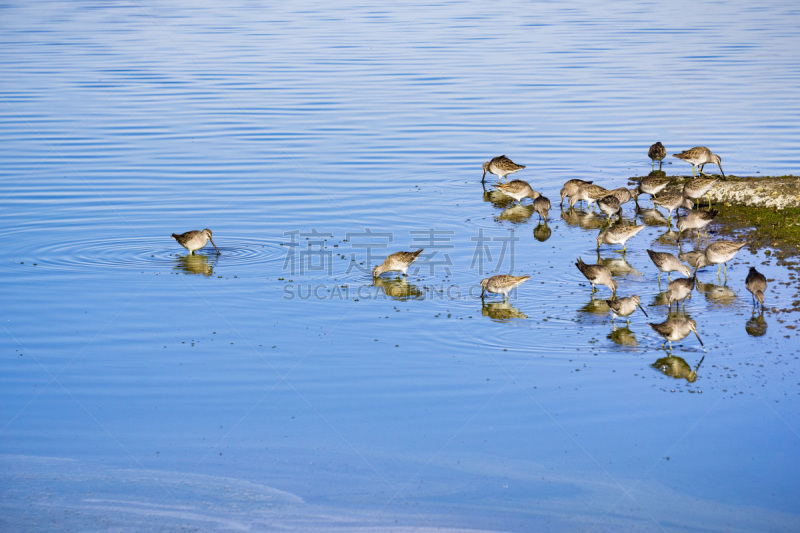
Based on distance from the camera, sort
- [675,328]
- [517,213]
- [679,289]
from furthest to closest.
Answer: [517,213]
[679,289]
[675,328]

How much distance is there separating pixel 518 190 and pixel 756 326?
885 centimetres

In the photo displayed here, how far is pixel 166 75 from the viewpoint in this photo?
40.3m

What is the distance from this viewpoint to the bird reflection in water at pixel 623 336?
473 inches

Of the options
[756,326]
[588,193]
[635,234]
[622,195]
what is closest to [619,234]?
[635,234]

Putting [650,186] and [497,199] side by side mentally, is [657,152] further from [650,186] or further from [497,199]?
[497,199]

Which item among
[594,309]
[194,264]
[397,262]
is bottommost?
[594,309]

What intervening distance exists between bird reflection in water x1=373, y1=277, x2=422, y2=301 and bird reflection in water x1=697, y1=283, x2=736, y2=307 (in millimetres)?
4560

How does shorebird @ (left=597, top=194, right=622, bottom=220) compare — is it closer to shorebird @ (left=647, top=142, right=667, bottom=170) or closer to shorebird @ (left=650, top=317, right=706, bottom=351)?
shorebird @ (left=647, top=142, right=667, bottom=170)

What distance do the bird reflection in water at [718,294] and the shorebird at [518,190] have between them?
667 centimetres

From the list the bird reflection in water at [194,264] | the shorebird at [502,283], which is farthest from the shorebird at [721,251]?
the bird reflection in water at [194,264]

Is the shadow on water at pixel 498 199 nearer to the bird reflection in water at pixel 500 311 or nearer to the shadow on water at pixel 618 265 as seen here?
the shadow on water at pixel 618 265

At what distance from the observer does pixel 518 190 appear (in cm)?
2052

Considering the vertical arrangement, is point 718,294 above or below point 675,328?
above

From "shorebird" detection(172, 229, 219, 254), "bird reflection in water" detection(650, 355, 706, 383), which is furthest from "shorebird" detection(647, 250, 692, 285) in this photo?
"shorebird" detection(172, 229, 219, 254)
